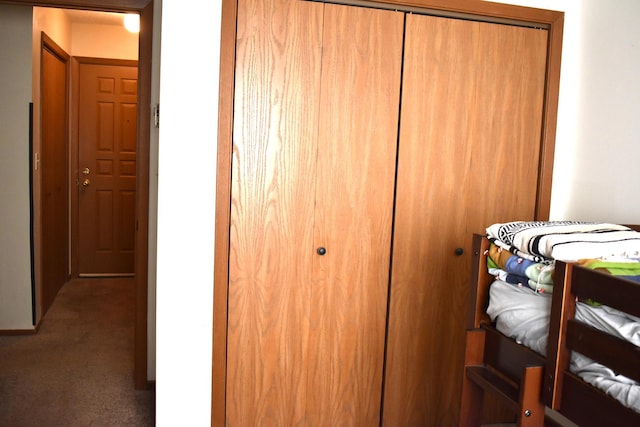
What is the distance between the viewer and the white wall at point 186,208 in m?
2.05

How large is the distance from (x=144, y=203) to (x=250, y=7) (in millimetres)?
1183

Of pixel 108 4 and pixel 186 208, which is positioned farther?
pixel 108 4

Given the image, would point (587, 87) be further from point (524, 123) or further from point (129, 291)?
point (129, 291)

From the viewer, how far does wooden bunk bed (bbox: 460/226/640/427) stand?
1191 mm

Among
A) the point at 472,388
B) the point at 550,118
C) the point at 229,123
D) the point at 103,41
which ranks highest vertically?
the point at 103,41

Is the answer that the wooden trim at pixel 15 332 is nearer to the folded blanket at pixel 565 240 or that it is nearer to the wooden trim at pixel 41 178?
the wooden trim at pixel 41 178

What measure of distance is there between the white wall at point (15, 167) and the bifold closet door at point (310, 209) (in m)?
2.15

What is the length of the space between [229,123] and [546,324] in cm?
131

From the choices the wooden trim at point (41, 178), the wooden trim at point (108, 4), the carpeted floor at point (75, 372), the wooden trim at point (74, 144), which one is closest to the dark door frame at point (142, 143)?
the wooden trim at point (108, 4)

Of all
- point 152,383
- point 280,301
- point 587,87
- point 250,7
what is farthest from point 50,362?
point 587,87

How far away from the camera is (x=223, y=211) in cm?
214

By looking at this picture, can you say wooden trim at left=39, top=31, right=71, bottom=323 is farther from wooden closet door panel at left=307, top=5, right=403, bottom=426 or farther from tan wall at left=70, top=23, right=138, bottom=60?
wooden closet door panel at left=307, top=5, right=403, bottom=426

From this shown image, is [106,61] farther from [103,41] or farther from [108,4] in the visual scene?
[108,4]

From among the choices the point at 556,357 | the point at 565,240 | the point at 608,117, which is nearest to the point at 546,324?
the point at 556,357
